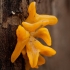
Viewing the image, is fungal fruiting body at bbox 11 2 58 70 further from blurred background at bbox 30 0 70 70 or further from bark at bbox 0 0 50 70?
blurred background at bbox 30 0 70 70

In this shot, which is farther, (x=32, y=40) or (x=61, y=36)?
(x=61, y=36)

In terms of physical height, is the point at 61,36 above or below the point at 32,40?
below

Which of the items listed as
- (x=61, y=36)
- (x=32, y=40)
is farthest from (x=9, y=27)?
(x=61, y=36)

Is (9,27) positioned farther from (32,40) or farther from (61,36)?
(61,36)

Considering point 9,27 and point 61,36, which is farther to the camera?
point 61,36

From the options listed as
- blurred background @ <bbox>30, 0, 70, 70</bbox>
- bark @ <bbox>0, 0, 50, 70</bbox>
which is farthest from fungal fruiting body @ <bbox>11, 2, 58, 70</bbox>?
blurred background @ <bbox>30, 0, 70, 70</bbox>

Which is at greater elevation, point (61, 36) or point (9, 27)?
point (9, 27)

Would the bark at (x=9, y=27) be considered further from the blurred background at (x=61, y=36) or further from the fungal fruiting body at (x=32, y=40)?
the blurred background at (x=61, y=36)

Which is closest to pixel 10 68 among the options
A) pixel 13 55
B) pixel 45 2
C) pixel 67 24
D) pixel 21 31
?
pixel 13 55
